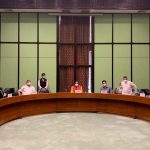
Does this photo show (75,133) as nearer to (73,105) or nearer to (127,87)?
(73,105)

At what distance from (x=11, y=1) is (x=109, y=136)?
27.1ft

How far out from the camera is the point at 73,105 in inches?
434

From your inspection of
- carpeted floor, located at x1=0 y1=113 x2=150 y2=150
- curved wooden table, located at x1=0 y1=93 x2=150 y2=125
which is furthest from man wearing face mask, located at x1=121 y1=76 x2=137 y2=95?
carpeted floor, located at x1=0 y1=113 x2=150 y2=150

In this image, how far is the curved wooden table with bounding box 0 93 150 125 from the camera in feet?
29.3

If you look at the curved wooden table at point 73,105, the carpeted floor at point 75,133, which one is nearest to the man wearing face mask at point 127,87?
the curved wooden table at point 73,105

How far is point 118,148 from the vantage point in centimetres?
584

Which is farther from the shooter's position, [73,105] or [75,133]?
[73,105]

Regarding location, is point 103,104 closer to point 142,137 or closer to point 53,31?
point 142,137

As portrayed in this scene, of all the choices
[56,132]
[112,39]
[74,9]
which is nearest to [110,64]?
[112,39]

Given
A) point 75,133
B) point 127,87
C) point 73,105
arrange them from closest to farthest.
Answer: point 75,133 < point 73,105 < point 127,87

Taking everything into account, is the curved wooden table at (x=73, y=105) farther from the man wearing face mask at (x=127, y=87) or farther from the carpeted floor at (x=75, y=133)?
the man wearing face mask at (x=127, y=87)

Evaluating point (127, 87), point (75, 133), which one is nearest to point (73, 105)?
point (127, 87)

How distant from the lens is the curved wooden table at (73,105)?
894cm

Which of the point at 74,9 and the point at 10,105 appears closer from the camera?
the point at 10,105
